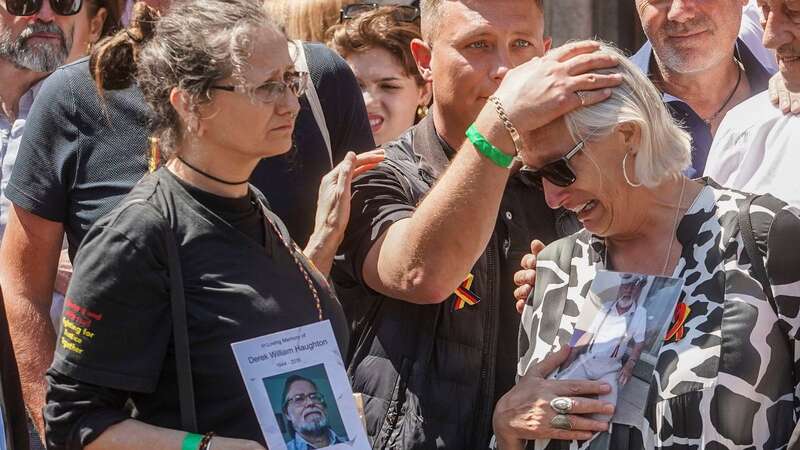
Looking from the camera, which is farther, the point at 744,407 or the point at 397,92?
the point at 397,92

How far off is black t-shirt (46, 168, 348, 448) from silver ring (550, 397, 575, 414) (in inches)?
23.3

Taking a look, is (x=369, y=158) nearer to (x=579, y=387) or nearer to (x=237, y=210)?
(x=237, y=210)

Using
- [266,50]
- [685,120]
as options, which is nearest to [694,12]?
[685,120]

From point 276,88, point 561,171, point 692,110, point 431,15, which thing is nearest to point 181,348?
point 276,88

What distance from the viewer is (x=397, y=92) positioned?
5207 millimetres

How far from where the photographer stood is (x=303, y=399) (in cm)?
274

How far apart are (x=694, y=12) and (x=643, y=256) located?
72.7 inches

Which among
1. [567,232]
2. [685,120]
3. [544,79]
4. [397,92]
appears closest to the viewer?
[544,79]

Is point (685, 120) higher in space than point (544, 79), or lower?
lower

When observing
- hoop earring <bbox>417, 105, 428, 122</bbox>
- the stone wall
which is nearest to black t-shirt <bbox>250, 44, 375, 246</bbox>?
hoop earring <bbox>417, 105, 428, 122</bbox>

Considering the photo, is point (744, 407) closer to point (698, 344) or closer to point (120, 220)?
point (698, 344)

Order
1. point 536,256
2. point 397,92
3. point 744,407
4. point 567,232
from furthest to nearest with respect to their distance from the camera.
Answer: point 397,92, point 567,232, point 536,256, point 744,407

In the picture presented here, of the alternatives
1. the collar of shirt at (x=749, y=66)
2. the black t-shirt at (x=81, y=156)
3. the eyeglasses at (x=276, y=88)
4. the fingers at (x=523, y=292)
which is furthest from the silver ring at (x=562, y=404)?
the collar of shirt at (x=749, y=66)

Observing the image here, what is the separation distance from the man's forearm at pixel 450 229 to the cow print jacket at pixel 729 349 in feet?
1.56
